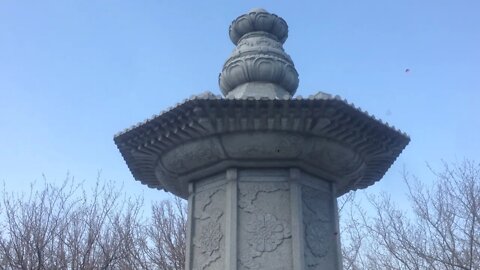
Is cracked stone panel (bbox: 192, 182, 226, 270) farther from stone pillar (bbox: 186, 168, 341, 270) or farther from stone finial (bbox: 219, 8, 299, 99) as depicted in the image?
stone finial (bbox: 219, 8, 299, 99)

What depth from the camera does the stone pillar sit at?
15.2 ft

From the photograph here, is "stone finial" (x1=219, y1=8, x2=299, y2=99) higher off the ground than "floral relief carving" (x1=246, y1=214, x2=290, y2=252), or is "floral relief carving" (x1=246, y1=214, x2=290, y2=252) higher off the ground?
"stone finial" (x1=219, y1=8, x2=299, y2=99)

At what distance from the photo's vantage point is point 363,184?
637 cm

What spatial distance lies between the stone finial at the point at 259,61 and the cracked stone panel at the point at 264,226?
3.51ft

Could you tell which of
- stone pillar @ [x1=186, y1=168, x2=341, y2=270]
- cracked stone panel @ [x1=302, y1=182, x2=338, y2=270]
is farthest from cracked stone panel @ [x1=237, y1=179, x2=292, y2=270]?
cracked stone panel @ [x1=302, y1=182, x2=338, y2=270]

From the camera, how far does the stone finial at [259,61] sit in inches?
220

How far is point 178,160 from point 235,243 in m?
1.12

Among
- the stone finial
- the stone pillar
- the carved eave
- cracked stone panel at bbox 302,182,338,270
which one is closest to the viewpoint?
the carved eave

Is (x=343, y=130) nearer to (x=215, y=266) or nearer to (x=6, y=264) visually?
(x=215, y=266)

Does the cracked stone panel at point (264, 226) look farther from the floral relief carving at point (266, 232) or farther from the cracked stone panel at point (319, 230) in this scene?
the cracked stone panel at point (319, 230)

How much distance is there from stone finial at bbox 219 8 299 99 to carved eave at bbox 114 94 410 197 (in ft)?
2.38

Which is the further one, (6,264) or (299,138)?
(6,264)

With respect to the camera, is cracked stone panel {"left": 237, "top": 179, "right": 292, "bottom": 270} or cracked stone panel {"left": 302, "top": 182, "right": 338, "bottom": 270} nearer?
cracked stone panel {"left": 237, "top": 179, "right": 292, "bottom": 270}

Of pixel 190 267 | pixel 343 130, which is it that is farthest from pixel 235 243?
pixel 343 130
